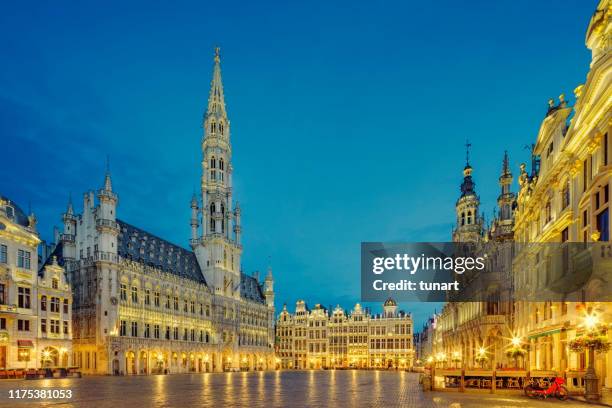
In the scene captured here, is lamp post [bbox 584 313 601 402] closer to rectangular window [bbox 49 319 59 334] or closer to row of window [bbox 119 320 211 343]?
rectangular window [bbox 49 319 59 334]

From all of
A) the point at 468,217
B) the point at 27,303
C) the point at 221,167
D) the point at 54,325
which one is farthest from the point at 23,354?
the point at 468,217

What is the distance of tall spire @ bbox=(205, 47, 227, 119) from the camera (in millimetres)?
121312

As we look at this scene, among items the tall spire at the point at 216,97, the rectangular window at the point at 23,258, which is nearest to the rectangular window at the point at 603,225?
the rectangular window at the point at 23,258

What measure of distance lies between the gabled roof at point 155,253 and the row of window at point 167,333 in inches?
392

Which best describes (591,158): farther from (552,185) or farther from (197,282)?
(197,282)

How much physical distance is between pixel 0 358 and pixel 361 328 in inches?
4092

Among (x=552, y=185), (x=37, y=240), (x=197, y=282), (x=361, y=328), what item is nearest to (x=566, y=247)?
(x=552, y=185)

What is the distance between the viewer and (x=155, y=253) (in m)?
97.9

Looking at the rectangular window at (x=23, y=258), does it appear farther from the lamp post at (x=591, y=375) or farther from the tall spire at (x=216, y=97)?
the tall spire at (x=216, y=97)

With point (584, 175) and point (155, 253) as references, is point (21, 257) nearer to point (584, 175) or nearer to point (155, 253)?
point (155, 253)

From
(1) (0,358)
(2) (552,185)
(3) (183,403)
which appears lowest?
(1) (0,358)

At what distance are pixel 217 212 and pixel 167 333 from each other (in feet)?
96.9

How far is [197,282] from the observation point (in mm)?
106500
